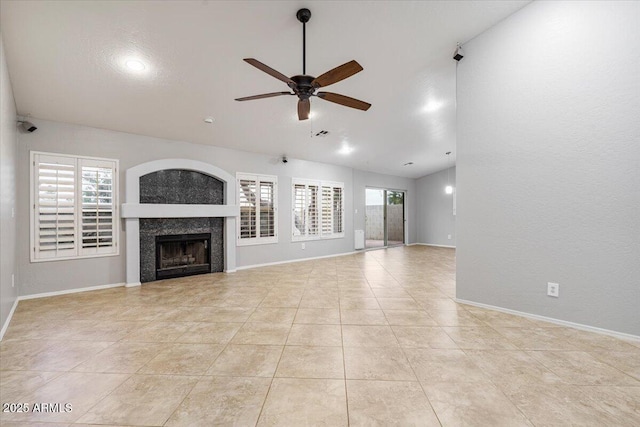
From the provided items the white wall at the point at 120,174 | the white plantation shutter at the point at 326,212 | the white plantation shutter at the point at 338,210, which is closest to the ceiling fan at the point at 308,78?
the white wall at the point at 120,174

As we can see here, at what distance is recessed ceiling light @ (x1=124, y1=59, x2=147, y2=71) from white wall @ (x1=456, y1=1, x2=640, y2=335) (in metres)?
3.88

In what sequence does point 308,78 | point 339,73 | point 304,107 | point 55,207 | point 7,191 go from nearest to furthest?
point 339,73
point 308,78
point 304,107
point 7,191
point 55,207

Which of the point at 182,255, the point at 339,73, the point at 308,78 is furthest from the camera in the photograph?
the point at 182,255

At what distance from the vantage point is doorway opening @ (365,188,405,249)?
33.3 ft

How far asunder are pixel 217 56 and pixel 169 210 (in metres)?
2.94

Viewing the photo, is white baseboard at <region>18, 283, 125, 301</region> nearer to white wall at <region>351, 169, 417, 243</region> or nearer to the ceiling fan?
the ceiling fan

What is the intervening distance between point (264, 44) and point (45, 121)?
367cm

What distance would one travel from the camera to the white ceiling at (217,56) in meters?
2.41

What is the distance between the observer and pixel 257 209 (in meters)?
5.99

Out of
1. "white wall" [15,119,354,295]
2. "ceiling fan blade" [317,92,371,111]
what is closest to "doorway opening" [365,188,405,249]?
"white wall" [15,119,354,295]

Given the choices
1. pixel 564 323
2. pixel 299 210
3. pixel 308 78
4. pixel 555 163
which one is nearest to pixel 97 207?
pixel 299 210

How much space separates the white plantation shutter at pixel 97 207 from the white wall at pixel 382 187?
233 inches

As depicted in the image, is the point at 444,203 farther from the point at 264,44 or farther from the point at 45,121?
the point at 45,121

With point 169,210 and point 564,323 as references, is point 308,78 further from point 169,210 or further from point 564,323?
point 169,210
